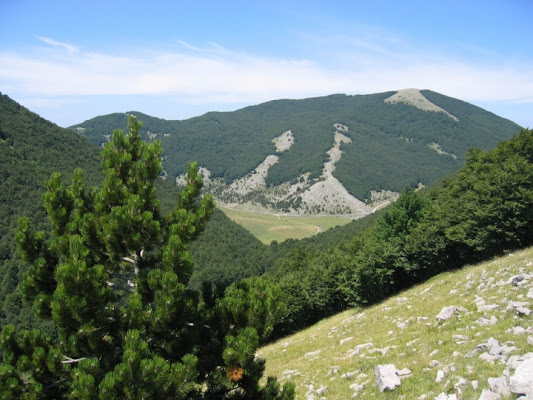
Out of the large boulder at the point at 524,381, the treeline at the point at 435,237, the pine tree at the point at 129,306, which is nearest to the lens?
the large boulder at the point at 524,381

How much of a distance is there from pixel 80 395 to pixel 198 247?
122994mm

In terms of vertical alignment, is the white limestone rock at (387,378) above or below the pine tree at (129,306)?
below

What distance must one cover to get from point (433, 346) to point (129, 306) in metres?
11.6

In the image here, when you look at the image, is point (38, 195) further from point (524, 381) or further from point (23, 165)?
point (524, 381)

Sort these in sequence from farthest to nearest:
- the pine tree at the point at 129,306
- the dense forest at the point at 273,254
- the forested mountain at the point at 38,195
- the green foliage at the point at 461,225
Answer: the forested mountain at the point at 38,195 → the green foliage at the point at 461,225 → the dense forest at the point at 273,254 → the pine tree at the point at 129,306

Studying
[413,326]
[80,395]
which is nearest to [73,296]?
[80,395]

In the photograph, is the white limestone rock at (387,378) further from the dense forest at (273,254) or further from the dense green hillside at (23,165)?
the dense green hillside at (23,165)

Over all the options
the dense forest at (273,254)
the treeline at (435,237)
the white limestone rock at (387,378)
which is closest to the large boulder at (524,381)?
the white limestone rock at (387,378)

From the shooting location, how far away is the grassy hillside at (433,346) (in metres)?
11.0

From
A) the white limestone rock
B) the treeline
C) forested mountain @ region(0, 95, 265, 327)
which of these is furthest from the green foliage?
forested mountain @ region(0, 95, 265, 327)

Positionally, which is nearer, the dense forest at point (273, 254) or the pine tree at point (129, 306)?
the pine tree at point (129, 306)

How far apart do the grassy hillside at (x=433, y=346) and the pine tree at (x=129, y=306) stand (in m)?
4.84

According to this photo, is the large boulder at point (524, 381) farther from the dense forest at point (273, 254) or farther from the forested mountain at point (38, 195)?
the forested mountain at point (38, 195)

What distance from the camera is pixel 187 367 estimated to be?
830 centimetres
